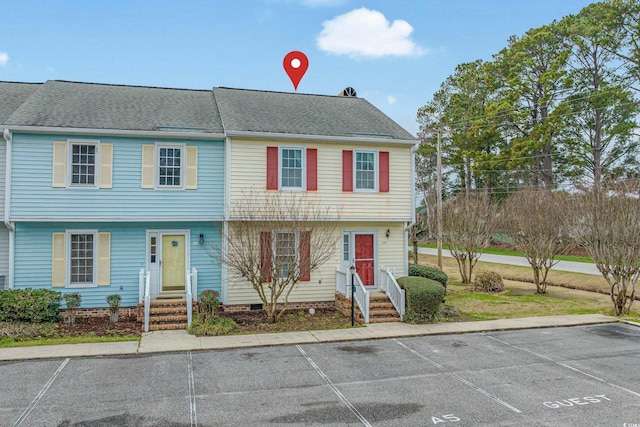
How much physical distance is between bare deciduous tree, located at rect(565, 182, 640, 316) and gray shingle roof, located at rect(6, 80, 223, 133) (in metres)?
12.0

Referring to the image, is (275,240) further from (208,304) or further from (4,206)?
(4,206)

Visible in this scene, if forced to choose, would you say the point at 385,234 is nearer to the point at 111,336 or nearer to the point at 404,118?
the point at 111,336

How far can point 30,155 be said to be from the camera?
506 inches

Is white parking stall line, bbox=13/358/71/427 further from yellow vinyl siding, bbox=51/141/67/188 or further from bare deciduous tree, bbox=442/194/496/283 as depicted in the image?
bare deciduous tree, bbox=442/194/496/283

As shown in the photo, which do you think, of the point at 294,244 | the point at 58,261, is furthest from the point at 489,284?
the point at 58,261

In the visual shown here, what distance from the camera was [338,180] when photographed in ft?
48.3

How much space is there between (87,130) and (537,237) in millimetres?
17101

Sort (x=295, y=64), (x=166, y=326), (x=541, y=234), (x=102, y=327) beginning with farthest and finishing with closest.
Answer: (x=541, y=234), (x=295, y=64), (x=102, y=327), (x=166, y=326)

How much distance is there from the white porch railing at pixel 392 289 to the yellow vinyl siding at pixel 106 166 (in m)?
8.54

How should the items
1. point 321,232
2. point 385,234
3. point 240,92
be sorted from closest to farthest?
point 321,232 → point 385,234 → point 240,92

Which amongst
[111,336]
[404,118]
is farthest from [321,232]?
[404,118]

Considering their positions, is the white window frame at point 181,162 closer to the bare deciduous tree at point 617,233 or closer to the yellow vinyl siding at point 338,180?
the yellow vinyl siding at point 338,180

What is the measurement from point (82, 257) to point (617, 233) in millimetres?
15824

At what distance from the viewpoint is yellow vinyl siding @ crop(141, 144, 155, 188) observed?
13.6 metres
